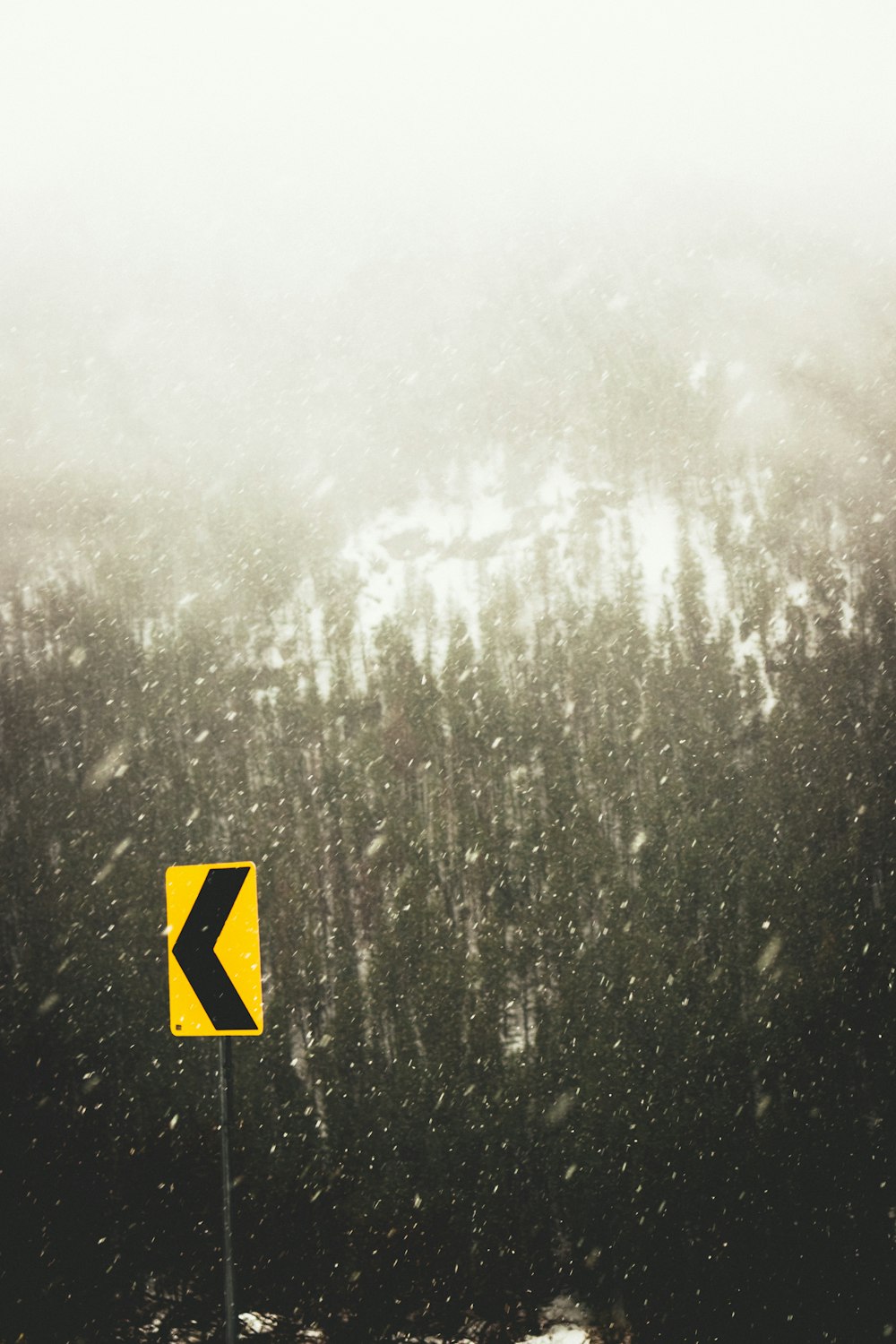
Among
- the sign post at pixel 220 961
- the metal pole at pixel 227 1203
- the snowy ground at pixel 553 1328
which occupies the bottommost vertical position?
the snowy ground at pixel 553 1328

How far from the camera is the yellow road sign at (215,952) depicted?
304 cm

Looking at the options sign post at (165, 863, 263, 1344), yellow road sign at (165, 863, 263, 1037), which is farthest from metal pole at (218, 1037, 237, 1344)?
yellow road sign at (165, 863, 263, 1037)

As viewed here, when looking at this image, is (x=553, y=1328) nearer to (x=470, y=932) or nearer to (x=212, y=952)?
(x=470, y=932)

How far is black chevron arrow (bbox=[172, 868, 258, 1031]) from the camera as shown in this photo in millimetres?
3043

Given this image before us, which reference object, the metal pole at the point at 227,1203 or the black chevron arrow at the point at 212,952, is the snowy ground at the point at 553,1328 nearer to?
the metal pole at the point at 227,1203

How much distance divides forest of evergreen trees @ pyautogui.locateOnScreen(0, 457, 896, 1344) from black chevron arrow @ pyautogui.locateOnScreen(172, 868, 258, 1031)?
341cm

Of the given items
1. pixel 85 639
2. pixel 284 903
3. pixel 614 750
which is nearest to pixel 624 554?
pixel 614 750

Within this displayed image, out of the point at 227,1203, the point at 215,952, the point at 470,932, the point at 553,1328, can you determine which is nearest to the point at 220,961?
the point at 215,952

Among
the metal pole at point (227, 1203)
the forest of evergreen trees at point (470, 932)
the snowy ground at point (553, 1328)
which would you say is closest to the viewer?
the metal pole at point (227, 1203)

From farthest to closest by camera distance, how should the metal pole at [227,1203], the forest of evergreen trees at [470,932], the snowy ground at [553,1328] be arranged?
the forest of evergreen trees at [470,932]
the snowy ground at [553,1328]
the metal pole at [227,1203]

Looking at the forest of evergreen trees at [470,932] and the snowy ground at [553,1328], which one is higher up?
the forest of evergreen trees at [470,932]

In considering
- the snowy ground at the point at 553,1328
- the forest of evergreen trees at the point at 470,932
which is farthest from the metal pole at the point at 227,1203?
the forest of evergreen trees at the point at 470,932

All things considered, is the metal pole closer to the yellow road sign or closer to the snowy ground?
the yellow road sign

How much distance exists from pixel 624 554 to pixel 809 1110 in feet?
16.0
